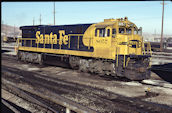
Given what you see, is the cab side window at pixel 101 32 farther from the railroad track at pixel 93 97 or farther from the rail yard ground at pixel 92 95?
the railroad track at pixel 93 97

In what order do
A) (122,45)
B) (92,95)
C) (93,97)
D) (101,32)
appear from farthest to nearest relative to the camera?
(101,32) < (122,45) < (92,95) < (93,97)

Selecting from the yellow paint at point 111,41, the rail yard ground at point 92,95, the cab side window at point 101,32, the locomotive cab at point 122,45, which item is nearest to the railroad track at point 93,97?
the rail yard ground at point 92,95

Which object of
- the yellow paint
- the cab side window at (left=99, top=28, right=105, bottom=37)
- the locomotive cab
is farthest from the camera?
the cab side window at (left=99, top=28, right=105, bottom=37)

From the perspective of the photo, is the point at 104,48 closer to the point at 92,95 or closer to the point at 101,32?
the point at 101,32

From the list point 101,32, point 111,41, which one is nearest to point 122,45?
point 111,41

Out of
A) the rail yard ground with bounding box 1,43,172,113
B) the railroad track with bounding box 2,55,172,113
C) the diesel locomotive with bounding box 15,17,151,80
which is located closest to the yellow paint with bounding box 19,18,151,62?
the diesel locomotive with bounding box 15,17,151,80

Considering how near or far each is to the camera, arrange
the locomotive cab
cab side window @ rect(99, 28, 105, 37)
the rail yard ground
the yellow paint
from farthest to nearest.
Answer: cab side window @ rect(99, 28, 105, 37) → the yellow paint → the locomotive cab → the rail yard ground

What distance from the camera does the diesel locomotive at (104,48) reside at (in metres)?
11.6

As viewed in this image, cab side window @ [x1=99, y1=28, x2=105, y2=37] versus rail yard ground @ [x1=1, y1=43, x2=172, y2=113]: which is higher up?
cab side window @ [x1=99, y1=28, x2=105, y2=37]

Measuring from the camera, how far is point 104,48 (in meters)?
12.6

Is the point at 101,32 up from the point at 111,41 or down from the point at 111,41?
up

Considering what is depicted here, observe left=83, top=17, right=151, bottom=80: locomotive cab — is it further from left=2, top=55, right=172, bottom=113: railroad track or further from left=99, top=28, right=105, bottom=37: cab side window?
left=2, top=55, right=172, bottom=113: railroad track

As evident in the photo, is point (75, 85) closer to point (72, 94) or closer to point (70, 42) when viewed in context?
point (72, 94)

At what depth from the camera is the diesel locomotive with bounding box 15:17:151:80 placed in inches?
457
